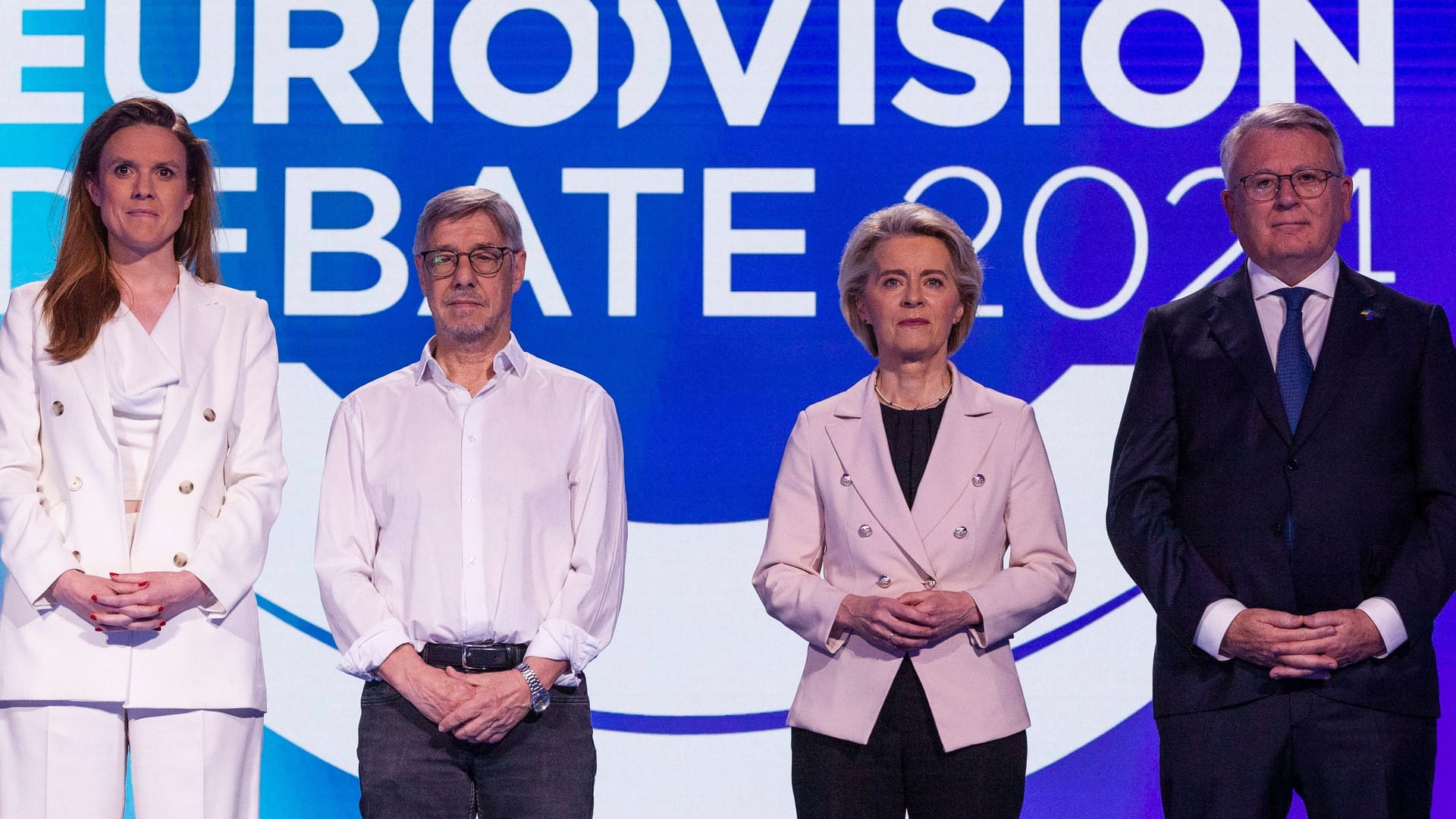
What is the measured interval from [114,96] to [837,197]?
2213mm

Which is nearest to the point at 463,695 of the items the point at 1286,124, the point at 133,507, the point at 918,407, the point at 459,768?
the point at 459,768

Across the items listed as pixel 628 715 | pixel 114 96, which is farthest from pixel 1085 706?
pixel 114 96

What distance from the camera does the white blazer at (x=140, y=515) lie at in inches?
121

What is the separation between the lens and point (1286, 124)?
329 centimetres

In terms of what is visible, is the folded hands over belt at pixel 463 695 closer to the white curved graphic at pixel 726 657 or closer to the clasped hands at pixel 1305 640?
the clasped hands at pixel 1305 640

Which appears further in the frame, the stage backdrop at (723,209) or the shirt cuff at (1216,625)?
the stage backdrop at (723,209)

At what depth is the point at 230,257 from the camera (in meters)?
4.75

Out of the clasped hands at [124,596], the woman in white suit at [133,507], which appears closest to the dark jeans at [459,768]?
the woman in white suit at [133,507]

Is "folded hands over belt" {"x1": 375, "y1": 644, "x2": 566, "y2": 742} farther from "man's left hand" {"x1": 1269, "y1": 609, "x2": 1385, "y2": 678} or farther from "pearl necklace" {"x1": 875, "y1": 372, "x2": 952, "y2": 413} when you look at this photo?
"man's left hand" {"x1": 1269, "y1": 609, "x2": 1385, "y2": 678}

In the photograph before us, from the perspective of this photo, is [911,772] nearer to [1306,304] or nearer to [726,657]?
[1306,304]

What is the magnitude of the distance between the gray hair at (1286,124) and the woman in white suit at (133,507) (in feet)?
6.90

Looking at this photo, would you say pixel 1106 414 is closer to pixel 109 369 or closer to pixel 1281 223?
pixel 1281 223

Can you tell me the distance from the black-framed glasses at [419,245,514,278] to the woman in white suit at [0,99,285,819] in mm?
388

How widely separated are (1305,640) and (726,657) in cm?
200
